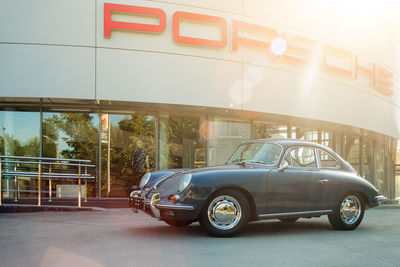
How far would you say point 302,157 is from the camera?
22.6 ft

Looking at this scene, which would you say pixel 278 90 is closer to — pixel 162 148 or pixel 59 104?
pixel 162 148

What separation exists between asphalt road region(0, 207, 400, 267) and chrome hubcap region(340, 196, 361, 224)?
23 centimetres

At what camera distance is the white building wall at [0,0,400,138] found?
11.4m

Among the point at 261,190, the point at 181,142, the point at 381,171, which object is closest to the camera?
the point at 261,190

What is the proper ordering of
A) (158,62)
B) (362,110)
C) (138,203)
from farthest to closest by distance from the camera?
(362,110), (158,62), (138,203)

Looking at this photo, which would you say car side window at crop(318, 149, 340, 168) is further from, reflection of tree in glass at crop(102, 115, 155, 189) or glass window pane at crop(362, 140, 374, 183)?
glass window pane at crop(362, 140, 374, 183)

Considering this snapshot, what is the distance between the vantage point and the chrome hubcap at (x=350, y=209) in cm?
704

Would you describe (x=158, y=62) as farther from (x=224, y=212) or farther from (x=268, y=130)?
(x=224, y=212)

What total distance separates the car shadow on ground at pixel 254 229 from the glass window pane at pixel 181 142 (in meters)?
6.18

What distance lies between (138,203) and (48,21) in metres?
7.27

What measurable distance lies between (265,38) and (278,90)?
1783 mm

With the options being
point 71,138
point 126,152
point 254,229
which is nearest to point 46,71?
point 71,138

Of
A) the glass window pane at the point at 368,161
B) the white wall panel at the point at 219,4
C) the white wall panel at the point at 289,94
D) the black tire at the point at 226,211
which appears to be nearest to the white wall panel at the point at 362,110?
the white wall panel at the point at 289,94

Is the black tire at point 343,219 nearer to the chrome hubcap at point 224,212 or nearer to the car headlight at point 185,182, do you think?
the chrome hubcap at point 224,212
